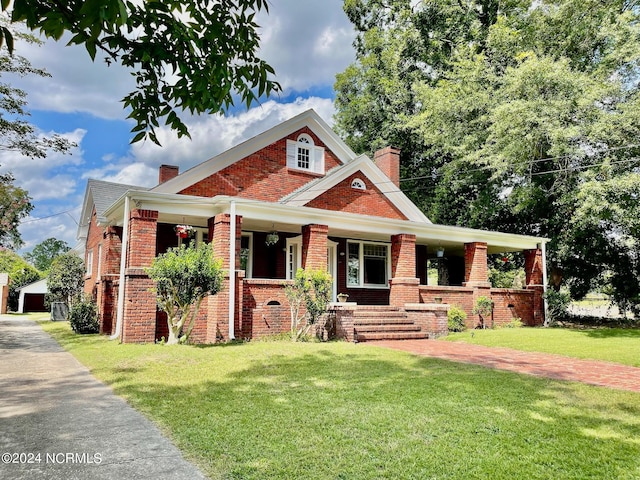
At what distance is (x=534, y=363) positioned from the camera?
8.79 metres

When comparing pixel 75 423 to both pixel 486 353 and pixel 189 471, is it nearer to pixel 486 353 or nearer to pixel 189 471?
pixel 189 471

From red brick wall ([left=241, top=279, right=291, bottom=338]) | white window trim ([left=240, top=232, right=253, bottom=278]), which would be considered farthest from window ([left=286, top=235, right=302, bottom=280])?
red brick wall ([left=241, top=279, right=291, bottom=338])

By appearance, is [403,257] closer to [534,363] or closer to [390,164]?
[390,164]

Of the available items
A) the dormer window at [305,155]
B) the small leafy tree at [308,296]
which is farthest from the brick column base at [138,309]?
the dormer window at [305,155]

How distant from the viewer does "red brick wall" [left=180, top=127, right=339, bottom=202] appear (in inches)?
592

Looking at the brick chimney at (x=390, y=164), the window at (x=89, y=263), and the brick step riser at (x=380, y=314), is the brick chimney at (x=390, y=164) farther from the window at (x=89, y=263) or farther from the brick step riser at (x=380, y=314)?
the window at (x=89, y=263)

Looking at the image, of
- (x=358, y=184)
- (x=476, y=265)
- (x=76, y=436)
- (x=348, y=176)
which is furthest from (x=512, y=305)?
(x=76, y=436)

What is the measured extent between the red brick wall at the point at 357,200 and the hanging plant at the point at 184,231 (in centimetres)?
404

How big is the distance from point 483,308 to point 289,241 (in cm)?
730

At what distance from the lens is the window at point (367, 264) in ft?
57.0

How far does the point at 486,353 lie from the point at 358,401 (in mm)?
5975

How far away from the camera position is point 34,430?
4.32 meters

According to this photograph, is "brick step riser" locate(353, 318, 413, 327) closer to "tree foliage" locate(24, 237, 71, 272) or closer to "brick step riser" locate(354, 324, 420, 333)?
"brick step riser" locate(354, 324, 420, 333)

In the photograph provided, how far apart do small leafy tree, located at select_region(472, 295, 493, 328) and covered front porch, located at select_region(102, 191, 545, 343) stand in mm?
243
